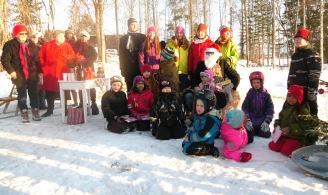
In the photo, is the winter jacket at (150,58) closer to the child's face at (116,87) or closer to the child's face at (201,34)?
the child's face at (116,87)

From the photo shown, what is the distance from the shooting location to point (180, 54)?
6414 millimetres

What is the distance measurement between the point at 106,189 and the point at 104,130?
2603mm

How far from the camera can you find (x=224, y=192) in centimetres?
362

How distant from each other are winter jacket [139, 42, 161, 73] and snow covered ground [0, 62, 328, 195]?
1.54 m

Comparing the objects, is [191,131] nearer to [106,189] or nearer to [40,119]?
[106,189]

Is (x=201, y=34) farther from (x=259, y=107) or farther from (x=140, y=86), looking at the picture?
(x=259, y=107)

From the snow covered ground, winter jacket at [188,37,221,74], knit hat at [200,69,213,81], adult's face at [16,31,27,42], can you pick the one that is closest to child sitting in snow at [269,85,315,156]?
the snow covered ground

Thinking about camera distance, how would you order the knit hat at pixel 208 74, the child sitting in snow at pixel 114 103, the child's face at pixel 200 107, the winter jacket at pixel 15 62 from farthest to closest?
the winter jacket at pixel 15 62, the child sitting in snow at pixel 114 103, the knit hat at pixel 208 74, the child's face at pixel 200 107

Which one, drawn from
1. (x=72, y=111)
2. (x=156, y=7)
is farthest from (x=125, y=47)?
(x=156, y=7)

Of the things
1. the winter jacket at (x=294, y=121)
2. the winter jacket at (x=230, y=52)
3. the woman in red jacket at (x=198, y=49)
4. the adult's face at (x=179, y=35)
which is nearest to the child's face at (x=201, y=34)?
the woman in red jacket at (x=198, y=49)

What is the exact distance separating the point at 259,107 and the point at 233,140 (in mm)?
1269

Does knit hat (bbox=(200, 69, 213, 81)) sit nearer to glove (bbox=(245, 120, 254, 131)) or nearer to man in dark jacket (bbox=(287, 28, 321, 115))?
glove (bbox=(245, 120, 254, 131))

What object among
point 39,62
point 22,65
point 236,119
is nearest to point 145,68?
point 236,119

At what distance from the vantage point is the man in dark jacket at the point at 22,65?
683cm
